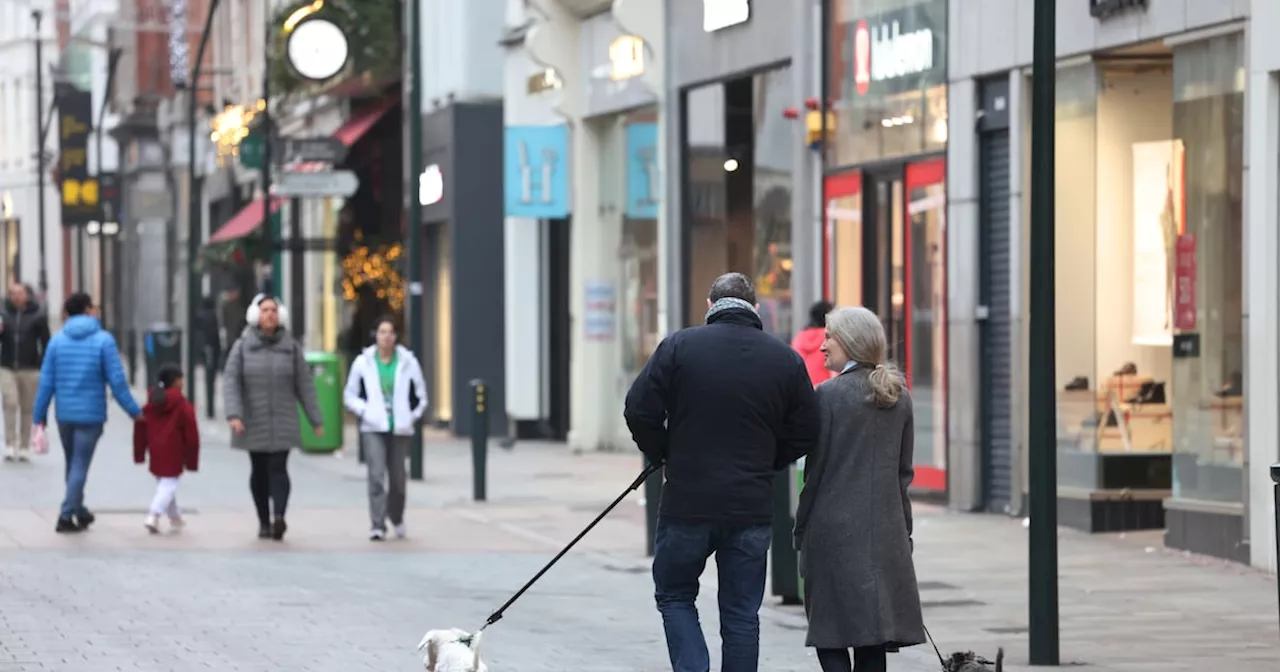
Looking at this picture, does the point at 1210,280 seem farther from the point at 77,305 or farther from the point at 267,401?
the point at 77,305

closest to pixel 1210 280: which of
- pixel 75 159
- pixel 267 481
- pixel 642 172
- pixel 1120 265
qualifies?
pixel 1120 265

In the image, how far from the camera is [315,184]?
28484mm

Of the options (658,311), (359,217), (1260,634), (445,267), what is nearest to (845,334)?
(1260,634)

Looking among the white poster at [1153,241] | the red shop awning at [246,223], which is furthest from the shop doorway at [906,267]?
the red shop awning at [246,223]

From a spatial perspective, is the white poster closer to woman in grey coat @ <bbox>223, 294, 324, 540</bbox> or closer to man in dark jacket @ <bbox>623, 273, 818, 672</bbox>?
woman in grey coat @ <bbox>223, 294, 324, 540</bbox>

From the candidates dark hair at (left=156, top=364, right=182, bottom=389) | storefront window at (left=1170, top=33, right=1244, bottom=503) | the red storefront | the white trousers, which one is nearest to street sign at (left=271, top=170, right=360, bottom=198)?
the red storefront

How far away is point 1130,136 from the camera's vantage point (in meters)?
18.4

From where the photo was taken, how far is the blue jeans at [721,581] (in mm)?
9266

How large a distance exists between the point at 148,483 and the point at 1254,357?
11.6 metres

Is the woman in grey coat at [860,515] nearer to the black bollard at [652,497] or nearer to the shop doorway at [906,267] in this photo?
the black bollard at [652,497]

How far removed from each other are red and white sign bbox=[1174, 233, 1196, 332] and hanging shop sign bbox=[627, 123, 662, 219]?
1091 centimetres

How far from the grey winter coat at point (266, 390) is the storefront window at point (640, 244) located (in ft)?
32.5

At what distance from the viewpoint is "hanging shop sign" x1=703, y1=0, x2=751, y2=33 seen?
24.1m

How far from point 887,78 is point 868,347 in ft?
39.8
